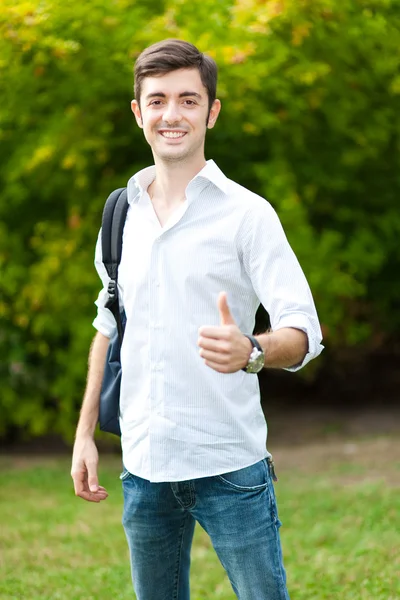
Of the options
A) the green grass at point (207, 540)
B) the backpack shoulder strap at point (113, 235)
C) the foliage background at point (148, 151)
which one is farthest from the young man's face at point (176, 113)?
the foliage background at point (148, 151)

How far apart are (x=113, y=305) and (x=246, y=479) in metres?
0.62

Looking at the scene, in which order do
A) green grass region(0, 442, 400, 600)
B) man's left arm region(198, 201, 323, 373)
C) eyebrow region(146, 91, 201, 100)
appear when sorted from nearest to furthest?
man's left arm region(198, 201, 323, 373), eyebrow region(146, 91, 201, 100), green grass region(0, 442, 400, 600)

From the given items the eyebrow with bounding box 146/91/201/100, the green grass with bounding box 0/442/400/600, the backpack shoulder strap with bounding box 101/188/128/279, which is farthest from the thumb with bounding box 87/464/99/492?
the green grass with bounding box 0/442/400/600

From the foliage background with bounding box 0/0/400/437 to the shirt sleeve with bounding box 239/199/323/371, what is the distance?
143 inches

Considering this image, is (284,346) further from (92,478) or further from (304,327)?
(92,478)

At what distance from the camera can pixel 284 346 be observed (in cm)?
202

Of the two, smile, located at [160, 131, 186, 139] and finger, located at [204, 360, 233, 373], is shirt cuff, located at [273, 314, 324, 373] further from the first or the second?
smile, located at [160, 131, 186, 139]

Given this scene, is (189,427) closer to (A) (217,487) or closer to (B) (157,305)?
(A) (217,487)

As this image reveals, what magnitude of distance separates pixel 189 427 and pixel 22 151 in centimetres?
459

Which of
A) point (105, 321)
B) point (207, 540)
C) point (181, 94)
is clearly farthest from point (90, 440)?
point (207, 540)

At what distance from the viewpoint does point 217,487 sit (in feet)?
7.32

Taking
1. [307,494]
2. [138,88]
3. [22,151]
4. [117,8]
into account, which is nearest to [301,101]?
[117,8]

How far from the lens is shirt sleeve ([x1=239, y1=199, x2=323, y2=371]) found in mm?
2088

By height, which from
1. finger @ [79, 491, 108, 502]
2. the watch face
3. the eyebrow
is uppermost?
the eyebrow
